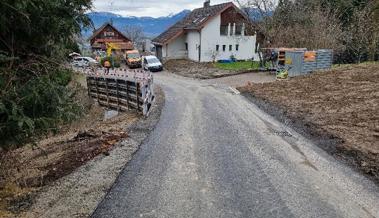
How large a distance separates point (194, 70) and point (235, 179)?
30509mm

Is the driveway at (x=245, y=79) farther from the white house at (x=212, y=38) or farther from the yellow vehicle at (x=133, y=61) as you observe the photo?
the yellow vehicle at (x=133, y=61)

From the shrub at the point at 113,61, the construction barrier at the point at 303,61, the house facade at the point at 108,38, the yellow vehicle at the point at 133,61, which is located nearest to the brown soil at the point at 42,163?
the construction barrier at the point at 303,61

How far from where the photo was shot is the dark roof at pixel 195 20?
46312 mm

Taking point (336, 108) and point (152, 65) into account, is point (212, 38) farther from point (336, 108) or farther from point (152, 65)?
point (336, 108)

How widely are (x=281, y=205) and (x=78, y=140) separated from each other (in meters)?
6.89

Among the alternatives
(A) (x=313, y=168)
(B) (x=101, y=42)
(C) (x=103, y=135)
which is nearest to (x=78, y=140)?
(C) (x=103, y=135)

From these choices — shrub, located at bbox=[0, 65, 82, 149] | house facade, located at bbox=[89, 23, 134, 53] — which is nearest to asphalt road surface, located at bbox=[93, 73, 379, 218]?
shrub, located at bbox=[0, 65, 82, 149]

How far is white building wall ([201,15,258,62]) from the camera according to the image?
46469 millimetres

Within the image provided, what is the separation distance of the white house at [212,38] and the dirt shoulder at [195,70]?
2.39 metres

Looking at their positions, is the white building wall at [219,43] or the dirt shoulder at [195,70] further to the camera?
the white building wall at [219,43]

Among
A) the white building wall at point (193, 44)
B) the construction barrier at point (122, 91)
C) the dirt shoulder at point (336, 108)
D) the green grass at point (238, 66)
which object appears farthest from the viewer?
the white building wall at point (193, 44)

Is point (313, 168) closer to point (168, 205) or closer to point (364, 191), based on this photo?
point (364, 191)

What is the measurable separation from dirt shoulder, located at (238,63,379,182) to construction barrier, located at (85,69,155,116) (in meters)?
5.09

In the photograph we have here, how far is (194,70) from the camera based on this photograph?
3838cm
